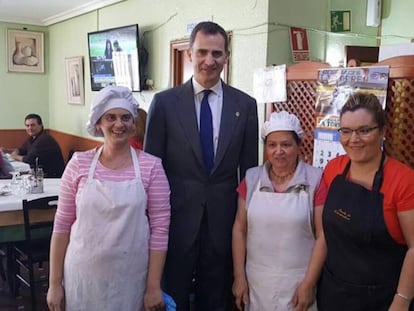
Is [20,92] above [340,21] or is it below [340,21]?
below

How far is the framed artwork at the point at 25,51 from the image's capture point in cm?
657

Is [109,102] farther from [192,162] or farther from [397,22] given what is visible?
[397,22]

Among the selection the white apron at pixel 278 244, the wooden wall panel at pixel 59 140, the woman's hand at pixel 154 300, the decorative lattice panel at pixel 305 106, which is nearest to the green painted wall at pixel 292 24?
the decorative lattice panel at pixel 305 106

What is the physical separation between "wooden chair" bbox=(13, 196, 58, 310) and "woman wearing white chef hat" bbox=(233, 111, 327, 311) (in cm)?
151

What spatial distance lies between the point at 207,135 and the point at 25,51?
19.4 ft

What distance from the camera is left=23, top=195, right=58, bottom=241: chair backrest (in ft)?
8.92

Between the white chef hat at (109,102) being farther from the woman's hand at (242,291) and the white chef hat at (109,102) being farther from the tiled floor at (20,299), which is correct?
the tiled floor at (20,299)

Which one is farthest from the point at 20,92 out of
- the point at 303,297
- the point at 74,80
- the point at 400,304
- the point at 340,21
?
the point at 400,304

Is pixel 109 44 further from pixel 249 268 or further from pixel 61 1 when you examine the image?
pixel 249 268

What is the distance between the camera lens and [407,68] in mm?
1764

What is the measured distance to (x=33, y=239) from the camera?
118 inches

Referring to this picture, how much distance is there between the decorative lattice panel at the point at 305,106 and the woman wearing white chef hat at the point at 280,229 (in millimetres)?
611

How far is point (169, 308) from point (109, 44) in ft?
12.5

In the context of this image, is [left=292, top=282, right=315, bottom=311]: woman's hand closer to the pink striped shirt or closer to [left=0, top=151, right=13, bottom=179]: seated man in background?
the pink striped shirt
